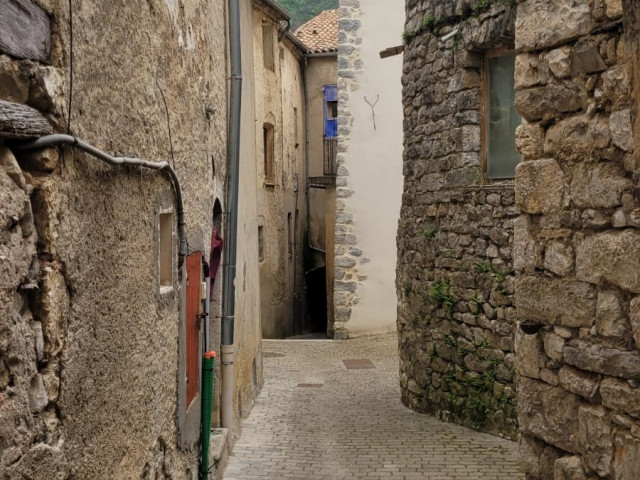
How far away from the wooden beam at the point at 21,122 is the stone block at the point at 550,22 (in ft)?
6.49

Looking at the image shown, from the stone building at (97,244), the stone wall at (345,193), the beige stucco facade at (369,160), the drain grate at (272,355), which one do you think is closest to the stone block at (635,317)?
the stone building at (97,244)

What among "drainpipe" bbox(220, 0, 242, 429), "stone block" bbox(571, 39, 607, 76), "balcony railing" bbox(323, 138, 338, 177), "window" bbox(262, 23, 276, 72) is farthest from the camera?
"balcony railing" bbox(323, 138, 338, 177)

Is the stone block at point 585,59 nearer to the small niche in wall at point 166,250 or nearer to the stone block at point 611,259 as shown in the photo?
the stone block at point 611,259

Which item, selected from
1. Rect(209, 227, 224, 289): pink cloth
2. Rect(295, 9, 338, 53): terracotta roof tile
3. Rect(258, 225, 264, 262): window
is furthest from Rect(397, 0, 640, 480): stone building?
Rect(295, 9, 338, 53): terracotta roof tile

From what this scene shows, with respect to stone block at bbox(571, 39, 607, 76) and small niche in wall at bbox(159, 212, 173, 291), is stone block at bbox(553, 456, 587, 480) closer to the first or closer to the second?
stone block at bbox(571, 39, 607, 76)

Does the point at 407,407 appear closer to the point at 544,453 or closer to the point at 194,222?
the point at 194,222

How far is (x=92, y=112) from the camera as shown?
10.7 ft

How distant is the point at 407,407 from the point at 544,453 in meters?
6.06

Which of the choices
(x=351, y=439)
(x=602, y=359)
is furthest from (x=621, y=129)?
(x=351, y=439)

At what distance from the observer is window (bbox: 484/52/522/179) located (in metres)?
7.91

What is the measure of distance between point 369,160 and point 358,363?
486 cm

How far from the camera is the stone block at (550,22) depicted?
3315 millimetres

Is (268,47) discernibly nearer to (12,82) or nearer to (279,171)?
(279,171)

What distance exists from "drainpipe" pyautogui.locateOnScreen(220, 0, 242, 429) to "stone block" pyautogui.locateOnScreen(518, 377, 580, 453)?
4087mm
